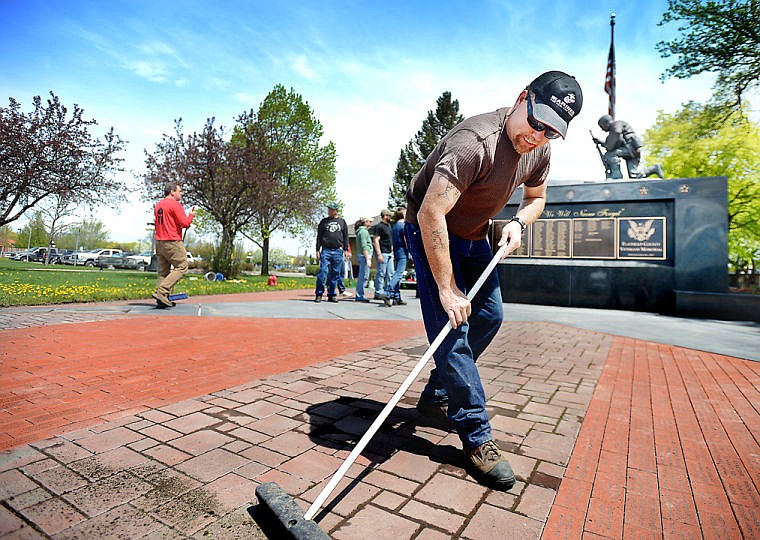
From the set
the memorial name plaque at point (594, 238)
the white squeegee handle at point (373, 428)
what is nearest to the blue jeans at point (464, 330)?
the white squeegee handle at point (373, 428)

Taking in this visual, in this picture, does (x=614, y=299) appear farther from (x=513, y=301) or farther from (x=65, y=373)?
(x=65, y=373)

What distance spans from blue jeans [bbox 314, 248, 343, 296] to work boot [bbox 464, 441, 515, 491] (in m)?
7.18

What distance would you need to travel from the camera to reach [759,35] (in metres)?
12.4

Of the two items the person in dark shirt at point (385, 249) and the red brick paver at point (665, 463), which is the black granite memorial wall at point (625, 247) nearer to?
the person in dark shirt at point (385, 249)

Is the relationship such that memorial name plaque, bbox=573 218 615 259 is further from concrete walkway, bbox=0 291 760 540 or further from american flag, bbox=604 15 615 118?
american flag, bbox=604 15 615 118

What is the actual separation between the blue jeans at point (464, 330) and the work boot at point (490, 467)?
37 mm

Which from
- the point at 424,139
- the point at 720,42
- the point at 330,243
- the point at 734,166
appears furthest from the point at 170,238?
the point at 424,139

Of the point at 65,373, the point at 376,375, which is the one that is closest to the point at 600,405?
the point at 376,375

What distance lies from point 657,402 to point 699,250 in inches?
331

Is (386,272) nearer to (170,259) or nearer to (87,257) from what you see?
(170,259)

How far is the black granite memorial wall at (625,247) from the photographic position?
9.61m

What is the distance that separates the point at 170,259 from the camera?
6969mm

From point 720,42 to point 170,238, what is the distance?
1644cm

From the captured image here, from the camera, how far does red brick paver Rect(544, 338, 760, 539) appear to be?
1623 mm
